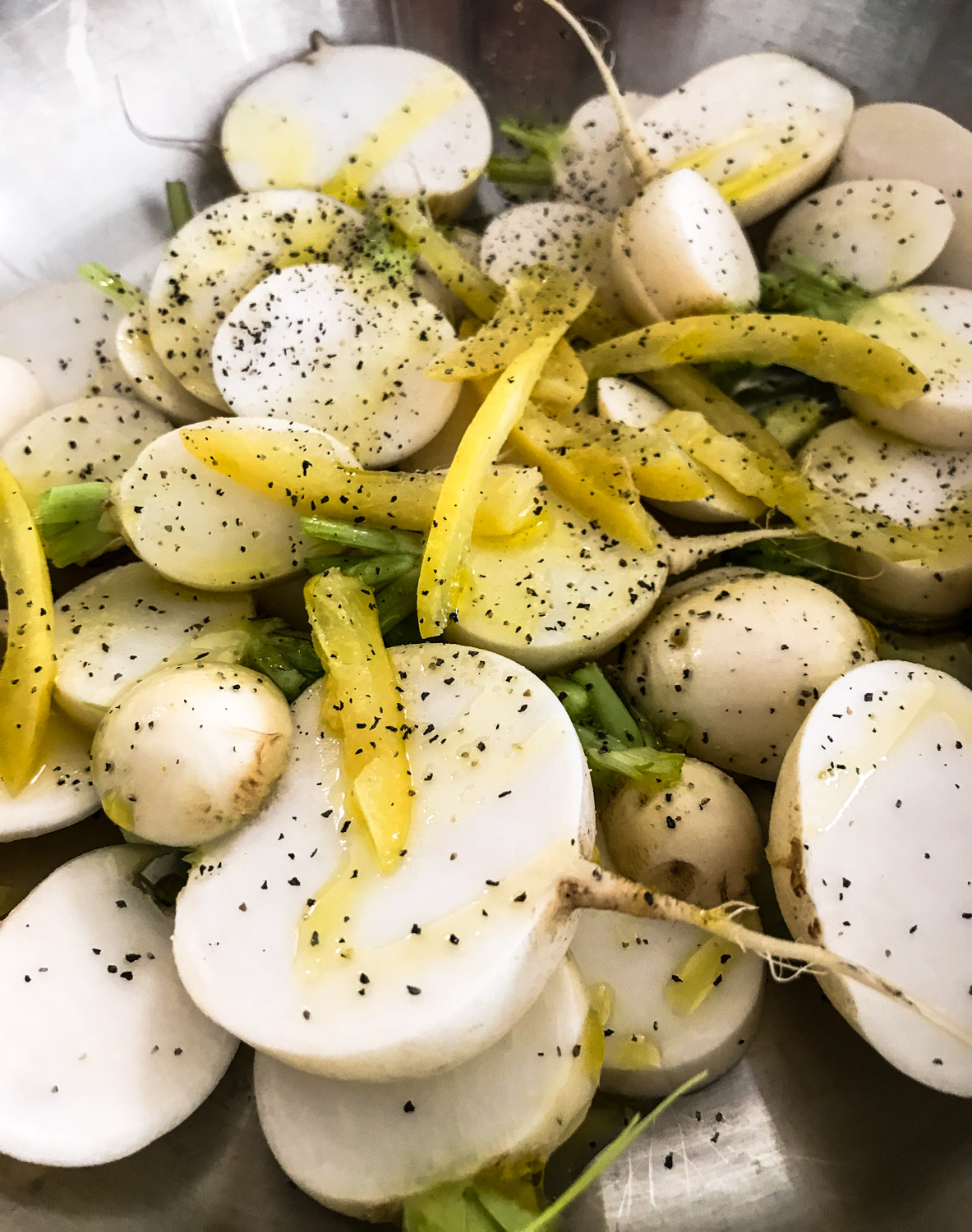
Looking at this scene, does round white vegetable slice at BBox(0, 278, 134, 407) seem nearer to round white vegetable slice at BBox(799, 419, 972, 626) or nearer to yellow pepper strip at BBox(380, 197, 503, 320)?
yellow pepper strip at BBox(380, 197, 503, 320)

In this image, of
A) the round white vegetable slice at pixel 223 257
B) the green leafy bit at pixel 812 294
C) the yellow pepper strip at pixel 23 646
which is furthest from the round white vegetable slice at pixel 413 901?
the green leafy bit at pixel 812 294

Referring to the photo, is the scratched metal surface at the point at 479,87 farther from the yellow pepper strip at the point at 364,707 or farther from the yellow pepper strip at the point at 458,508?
the yellow pepper strip at the point at 458,508

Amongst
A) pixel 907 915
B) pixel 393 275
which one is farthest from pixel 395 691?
pixel 393 275

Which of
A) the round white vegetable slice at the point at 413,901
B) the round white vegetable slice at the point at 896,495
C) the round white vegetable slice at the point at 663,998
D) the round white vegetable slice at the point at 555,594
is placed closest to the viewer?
the round white vegetable slice at the point at 413,901

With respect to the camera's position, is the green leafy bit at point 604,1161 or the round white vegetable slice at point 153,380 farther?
the round white vegetable slice at point 153,380

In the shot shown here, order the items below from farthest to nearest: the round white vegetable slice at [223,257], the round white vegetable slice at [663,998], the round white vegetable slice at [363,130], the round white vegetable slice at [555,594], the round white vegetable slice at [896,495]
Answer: the round white vegetable slice at [363,130] → the round white vegetable slice at [223,257] → the round white vegetable slice at [896,495] → the round white vegetable slice at [555,594] → the round white vegetable slice at [663,998]

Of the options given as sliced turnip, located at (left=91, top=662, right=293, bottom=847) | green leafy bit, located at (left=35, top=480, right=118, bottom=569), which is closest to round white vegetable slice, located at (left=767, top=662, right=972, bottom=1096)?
sliced turnip, located at (left=91, top=662, right=293, bottom=847)

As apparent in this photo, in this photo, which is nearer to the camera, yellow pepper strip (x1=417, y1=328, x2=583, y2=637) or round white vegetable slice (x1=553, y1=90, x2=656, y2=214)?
yellow pepper strip (x1=417, y1=328, x2=583, y2=637)
